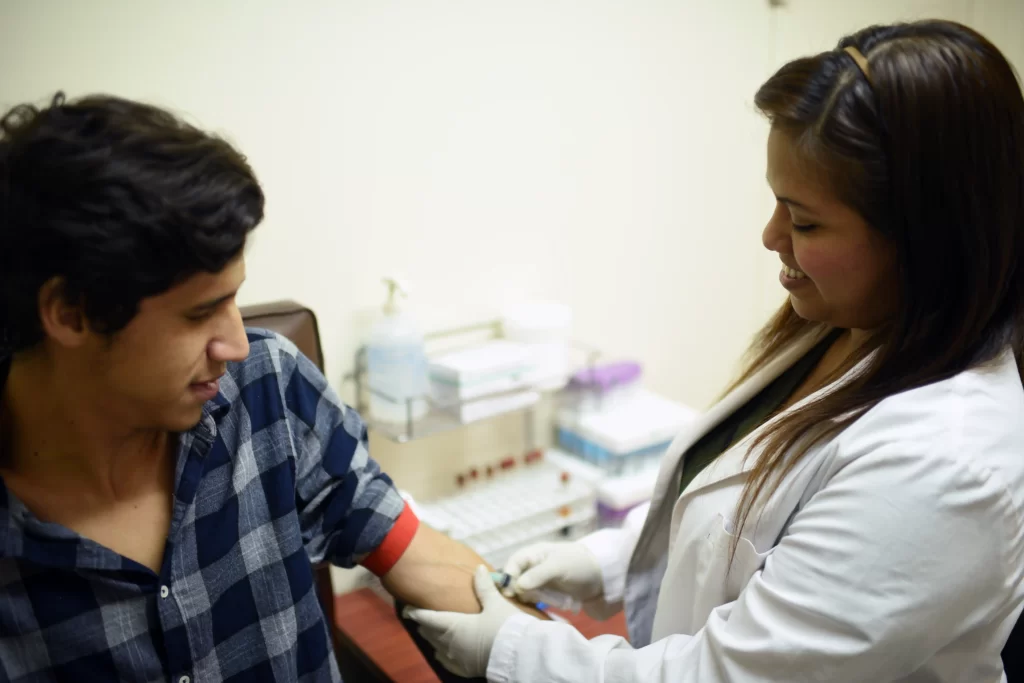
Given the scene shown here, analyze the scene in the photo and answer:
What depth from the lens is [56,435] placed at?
94 cm

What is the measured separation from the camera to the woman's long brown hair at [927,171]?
0.87 m

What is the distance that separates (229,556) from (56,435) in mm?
255

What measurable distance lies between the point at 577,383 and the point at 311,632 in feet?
3.33

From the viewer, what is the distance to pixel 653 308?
224 cm

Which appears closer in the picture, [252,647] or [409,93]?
[252,647]

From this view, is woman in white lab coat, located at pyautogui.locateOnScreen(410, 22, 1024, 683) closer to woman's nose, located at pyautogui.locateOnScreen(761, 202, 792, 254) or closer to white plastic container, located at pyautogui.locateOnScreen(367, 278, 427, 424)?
woman's nose, located at pyautogui.locateOnScreen(761, 202, 792, 254)

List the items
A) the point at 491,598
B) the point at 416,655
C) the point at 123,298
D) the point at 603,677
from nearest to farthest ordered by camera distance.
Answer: the point at 123,298
the point at 603,677
the point at 491,598
the point at 416,655

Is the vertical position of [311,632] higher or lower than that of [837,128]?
lower

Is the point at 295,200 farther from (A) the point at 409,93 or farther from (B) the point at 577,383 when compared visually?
(B) the point at 577,383

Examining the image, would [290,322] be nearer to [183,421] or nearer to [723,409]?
[183,421]

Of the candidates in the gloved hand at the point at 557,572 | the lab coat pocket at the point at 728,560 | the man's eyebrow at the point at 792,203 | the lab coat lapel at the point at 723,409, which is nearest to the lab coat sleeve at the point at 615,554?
the gloved hand at the point at 557,572

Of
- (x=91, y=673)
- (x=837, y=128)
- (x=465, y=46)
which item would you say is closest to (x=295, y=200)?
(x=465, y=46)

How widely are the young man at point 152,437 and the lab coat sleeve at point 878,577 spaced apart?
1.79 ft

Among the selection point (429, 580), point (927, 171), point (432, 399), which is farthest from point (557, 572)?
point (927, 171)
